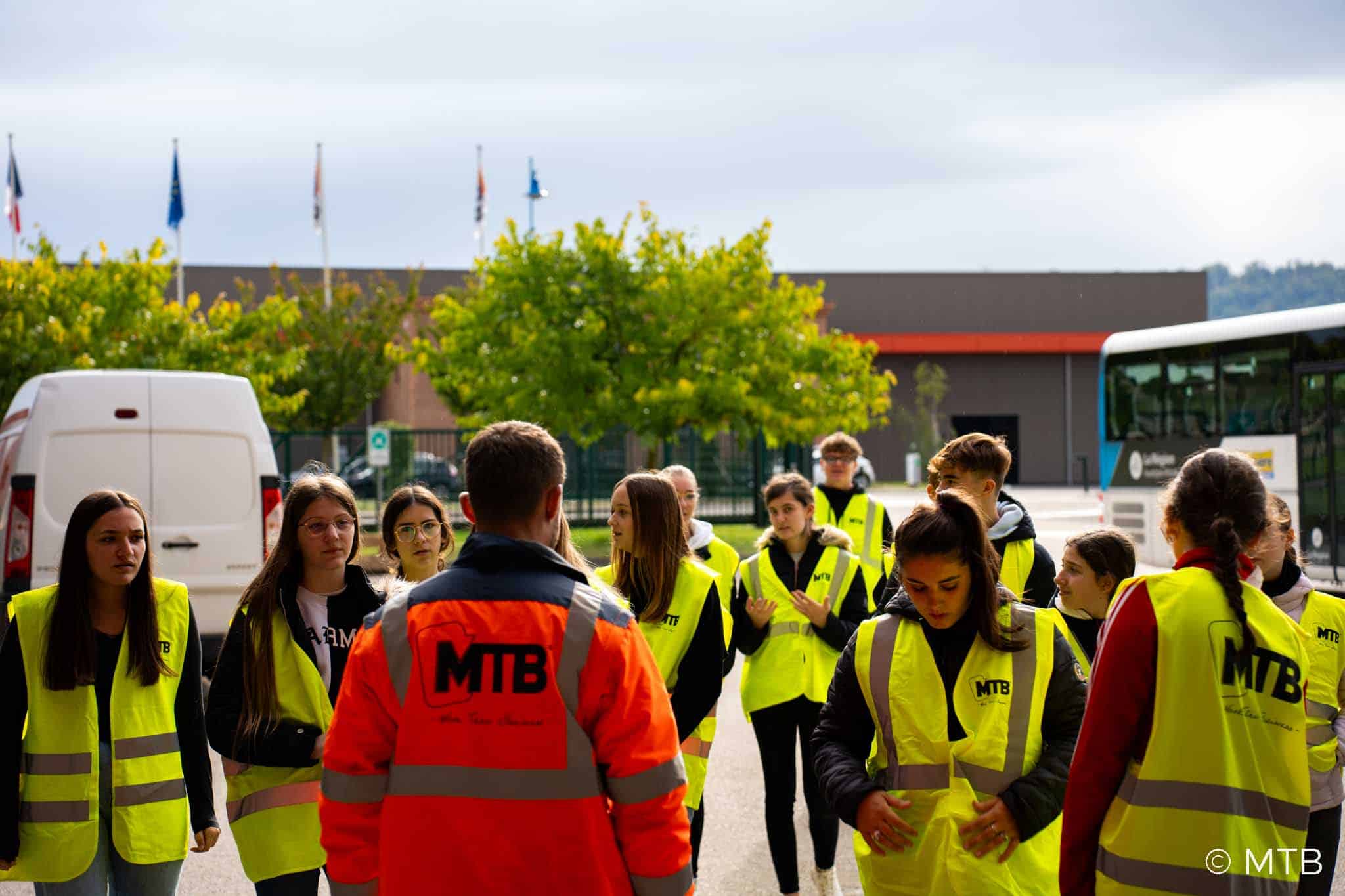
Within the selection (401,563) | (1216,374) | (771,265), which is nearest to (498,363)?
(771,265)

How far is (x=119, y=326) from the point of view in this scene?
23562 mm

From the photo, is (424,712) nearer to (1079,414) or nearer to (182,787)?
(182,787)

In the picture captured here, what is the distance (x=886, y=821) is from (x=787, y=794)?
267cm

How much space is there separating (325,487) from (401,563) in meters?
1.10

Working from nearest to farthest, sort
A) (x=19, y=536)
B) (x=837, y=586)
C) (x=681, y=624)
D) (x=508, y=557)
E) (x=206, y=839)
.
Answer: (x=508, y=557) < (x=206, y=839) < (x=681, y=624) < (x=837, y=586) < (x=19, y=536)

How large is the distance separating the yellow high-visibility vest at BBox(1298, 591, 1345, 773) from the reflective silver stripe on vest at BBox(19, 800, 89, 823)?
3.62 m

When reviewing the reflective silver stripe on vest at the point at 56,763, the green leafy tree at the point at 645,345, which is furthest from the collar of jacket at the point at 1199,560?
the green leafy tree at the point at 645,345

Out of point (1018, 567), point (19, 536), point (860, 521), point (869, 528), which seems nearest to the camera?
point (1018, 567)

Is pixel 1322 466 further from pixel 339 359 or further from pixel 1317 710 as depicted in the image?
pixel 339 359

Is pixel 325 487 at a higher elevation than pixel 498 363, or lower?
lower

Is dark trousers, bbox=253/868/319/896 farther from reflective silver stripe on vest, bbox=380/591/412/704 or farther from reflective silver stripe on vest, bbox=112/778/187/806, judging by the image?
reflective silver stripe on vest, bbox=380/591/412/704

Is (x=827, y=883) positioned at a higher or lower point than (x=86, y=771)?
lower

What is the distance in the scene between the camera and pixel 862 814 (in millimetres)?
3262

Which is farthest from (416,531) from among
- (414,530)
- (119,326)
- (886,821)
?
(119,326)
